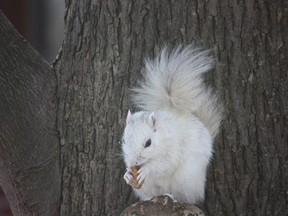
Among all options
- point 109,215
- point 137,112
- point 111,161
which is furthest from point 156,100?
point 109,215

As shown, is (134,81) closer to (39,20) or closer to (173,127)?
(173,127)

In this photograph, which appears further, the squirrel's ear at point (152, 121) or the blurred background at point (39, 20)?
the blurred background at point (39, 20)

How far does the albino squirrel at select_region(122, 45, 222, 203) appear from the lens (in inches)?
88.3

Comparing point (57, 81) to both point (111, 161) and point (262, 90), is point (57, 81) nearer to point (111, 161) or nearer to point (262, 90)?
point (111, 161)

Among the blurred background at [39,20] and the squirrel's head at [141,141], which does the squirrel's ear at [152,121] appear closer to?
the squirrel's head at [141,141]

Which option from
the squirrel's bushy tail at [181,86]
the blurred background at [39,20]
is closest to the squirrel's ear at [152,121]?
the squirrel's bushy tail at [181,86]

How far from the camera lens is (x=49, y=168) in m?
2.56

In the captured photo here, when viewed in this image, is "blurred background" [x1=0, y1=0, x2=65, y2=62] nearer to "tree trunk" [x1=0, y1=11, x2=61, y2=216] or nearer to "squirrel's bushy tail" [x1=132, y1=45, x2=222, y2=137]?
"tree trunk" [x1=0, y1=11, x2=61, y2=216]

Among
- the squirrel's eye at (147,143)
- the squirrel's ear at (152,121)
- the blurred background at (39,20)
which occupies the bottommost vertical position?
the squirrel's eye at (147,143)

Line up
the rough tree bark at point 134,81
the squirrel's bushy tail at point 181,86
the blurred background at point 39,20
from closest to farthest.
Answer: the squirrel's bushy tail at point 181,86, the rough tree bark at point 134,81, the blurred background at point 39,20

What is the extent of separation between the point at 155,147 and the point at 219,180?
0.37 meters

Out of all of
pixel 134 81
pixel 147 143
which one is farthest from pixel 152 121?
pixel 134 81

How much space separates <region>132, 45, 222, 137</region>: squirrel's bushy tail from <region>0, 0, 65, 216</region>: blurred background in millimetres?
3218

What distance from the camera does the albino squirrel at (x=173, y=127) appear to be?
2.24m
